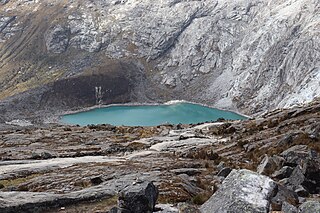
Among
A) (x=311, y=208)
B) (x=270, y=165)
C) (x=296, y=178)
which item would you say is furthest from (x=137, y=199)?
(x=270, y=165)

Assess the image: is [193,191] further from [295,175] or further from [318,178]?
[318,178]

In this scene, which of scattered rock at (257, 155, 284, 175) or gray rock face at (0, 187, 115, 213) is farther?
scattered rock at (257, 155, 284, 175)

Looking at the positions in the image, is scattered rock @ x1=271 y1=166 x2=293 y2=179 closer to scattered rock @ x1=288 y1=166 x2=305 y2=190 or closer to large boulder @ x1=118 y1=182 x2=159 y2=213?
scattered rock @ x1=288 y1=166 x2=305 y2=190

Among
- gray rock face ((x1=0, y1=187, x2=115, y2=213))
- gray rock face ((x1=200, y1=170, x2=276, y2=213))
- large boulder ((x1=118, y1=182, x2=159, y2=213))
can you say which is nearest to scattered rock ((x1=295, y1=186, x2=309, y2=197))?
gray rock face ((x1=200, y1=170, x2=276, y2=213))

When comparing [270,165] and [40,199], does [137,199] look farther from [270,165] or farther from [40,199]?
[270,165]

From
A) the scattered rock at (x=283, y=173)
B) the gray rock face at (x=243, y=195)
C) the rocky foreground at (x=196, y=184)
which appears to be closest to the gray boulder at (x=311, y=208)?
the rocky foreground at (x=196, y=184)

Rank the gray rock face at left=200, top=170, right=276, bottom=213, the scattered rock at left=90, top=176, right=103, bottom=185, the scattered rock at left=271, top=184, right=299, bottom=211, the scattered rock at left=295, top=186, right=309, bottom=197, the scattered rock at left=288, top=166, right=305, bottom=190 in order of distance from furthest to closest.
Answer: the scattered rock at left=90, top=176, right=103, bottom=185
the scattered rock at left=288, top=166, right=305, bottom=190
the scattered rock at left=295, top=186, right=309, bottom=197
the scattered rock at left=271, top=184, right=299, bottom=211
the gray rock face at left=200, top=170, right=276, bottom=213

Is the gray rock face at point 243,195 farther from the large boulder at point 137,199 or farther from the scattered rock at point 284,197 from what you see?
the scattered rock at point 284,197
